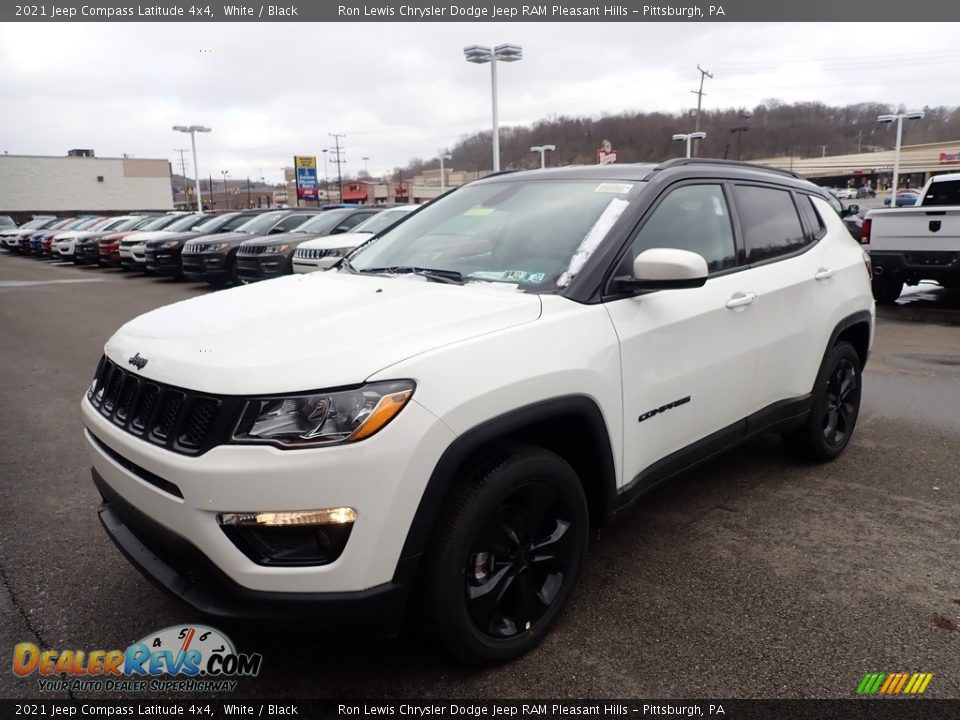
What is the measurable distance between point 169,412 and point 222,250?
1281 centimetres

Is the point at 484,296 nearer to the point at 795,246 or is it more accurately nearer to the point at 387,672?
the point at 387,672

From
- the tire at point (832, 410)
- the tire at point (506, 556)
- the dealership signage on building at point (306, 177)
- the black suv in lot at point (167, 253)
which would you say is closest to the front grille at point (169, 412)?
the tire at point (506, 556)

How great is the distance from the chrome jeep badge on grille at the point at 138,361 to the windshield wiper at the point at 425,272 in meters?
1.21

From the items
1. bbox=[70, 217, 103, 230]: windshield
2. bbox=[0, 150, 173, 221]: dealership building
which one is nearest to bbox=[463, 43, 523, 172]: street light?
bbox=[70, 217, 103, 230]: windshield

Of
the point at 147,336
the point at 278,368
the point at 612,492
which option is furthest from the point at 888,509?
the point at 147,336

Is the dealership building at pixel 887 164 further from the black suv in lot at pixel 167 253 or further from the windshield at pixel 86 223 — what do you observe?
the black suv in lot at pixel 167 253

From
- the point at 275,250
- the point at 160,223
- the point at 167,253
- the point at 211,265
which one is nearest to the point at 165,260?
the point at 167,253

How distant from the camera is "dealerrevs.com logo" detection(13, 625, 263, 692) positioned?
250 centimetres

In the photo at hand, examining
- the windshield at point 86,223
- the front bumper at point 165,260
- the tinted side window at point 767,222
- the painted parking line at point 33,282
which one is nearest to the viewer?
the tinted side window at point 767,222

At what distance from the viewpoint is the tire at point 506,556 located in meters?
2.26

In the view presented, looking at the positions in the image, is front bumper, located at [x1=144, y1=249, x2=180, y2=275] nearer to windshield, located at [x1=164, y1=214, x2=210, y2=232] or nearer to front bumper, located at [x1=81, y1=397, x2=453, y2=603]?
windshield, located at [x1=164, y1=214, x2=210, y2=232]

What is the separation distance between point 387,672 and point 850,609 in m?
1.86

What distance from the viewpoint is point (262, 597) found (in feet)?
6.88

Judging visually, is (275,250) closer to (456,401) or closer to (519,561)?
(519,561)
